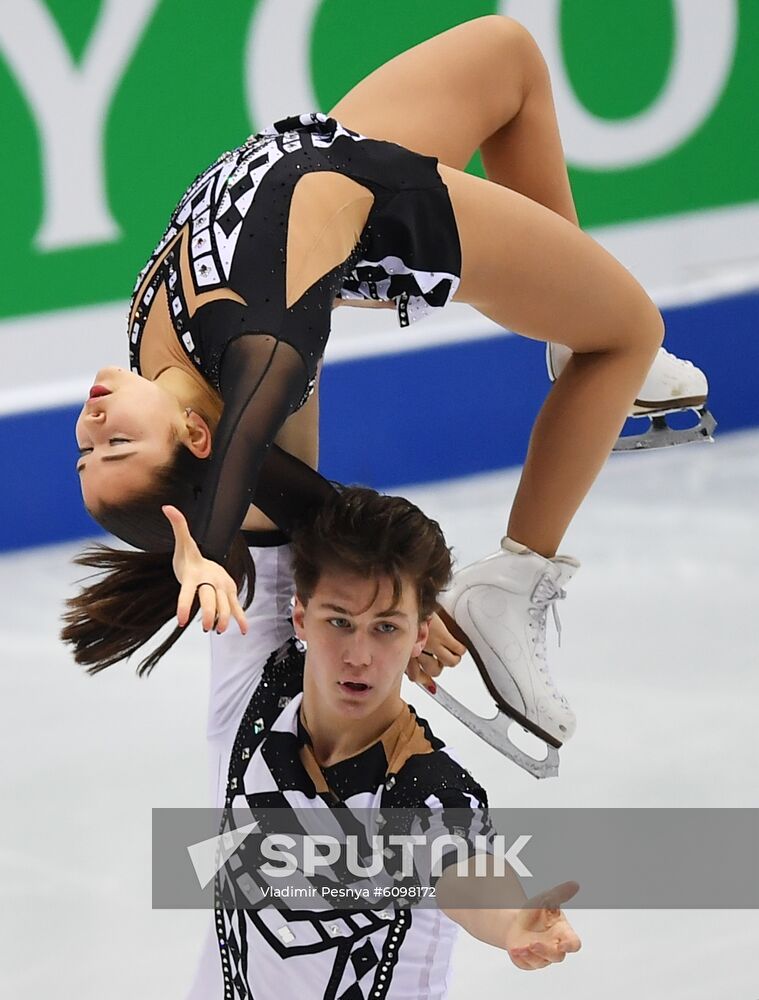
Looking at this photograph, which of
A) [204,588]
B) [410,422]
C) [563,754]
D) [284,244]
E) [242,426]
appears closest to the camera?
[204,588]

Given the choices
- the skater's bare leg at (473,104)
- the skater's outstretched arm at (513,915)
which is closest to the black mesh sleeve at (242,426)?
the skater's outstretched arm at (513,915)

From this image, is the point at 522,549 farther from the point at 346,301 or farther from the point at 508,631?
the point at 346,301

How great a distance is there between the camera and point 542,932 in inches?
64.1

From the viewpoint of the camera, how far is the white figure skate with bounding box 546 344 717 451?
2.63 metres

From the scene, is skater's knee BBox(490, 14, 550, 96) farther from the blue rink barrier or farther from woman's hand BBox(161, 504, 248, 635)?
the blue rink barrier

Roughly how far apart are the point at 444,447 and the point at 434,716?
146 centimetres

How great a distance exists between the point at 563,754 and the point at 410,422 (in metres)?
1.70

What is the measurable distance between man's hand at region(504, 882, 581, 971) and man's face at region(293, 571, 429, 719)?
32 centimetres

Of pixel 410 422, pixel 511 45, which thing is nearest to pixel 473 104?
pixel 511 45

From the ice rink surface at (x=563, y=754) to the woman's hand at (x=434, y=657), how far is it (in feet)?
2.29

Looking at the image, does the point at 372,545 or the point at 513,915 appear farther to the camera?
the point at 372,545

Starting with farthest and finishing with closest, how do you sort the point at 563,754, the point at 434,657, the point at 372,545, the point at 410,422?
the point at 410,422
the point at 563,754
the point at 434,657
the point at 372,545

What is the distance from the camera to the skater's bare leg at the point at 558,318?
88.2 inches

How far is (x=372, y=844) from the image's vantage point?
1.91 meters
